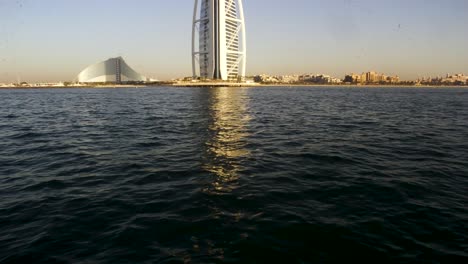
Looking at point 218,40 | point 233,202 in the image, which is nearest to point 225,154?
point 233,202

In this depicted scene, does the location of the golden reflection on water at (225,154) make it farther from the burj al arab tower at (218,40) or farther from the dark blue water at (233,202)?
the burj al arab tower at (218,40)

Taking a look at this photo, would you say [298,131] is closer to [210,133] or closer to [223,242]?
[210,133]

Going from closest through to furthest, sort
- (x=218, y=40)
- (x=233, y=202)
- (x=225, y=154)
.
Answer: (x=233, y=202) < (x=225, y=154) < (x=218, y=40)

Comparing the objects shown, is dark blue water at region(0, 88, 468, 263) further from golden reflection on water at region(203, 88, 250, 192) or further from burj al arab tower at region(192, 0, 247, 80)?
burj al arab tower at region(192, 0, 247, 80)

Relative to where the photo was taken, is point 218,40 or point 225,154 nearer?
point 225,154

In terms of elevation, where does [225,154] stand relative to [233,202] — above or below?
above

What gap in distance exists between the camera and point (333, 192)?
1013 centimetres

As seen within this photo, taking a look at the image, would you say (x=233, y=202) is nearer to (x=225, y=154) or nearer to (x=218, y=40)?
(x=225, y=154)

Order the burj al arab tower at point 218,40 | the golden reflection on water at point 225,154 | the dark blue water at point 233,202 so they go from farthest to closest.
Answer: the burj al arab tower at point 218,40 → the golden reflection on water at point 225,154 → the dark blue water at point 233,202

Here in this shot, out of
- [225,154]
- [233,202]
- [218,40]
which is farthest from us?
[218,40]

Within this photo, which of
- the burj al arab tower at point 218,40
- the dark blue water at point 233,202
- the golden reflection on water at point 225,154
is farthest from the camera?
the burj al arab tower at point 218,40

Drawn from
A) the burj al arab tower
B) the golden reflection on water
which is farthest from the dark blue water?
the burj al arab tower

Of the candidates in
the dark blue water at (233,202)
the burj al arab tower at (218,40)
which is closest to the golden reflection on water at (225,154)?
the dark blue water at (233,202)

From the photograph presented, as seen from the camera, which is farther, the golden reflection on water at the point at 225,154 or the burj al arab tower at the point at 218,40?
the burj al arab tower at the point at 218,40
